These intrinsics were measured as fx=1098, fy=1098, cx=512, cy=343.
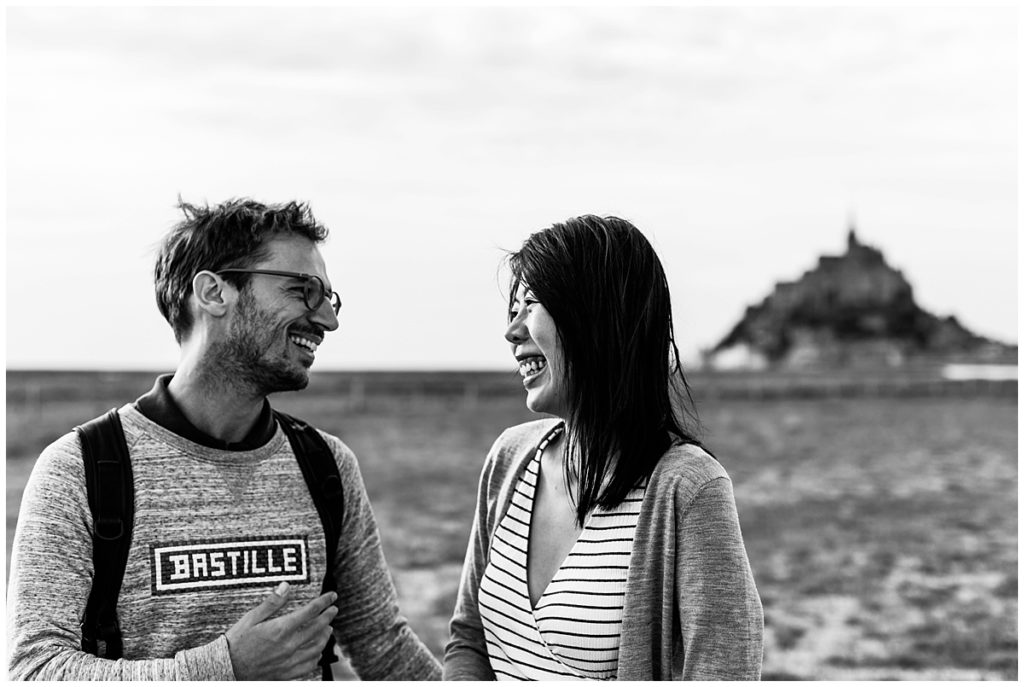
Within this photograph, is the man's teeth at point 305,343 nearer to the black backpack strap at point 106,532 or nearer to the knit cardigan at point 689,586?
the black backpack strap at point 106,532

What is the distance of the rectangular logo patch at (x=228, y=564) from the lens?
2.53m

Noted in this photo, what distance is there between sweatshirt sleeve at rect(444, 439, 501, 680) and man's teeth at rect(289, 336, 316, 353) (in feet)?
2.05

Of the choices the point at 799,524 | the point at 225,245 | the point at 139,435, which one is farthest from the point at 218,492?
the point at 799,524

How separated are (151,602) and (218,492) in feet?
0.98

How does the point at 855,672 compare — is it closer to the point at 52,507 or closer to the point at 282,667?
the point at 282,667

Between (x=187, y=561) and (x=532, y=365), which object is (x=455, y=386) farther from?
(x=532, y=365)

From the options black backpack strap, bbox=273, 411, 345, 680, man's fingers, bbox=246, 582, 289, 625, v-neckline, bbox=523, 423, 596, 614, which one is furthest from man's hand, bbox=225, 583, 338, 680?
v-neckline, bbox=523, 423, 596, 614

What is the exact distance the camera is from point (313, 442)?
2877 mm

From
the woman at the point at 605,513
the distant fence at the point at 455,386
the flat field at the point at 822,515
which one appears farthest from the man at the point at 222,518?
the distant fence at the point at 455,386

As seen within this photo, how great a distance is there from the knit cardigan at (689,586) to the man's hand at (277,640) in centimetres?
78

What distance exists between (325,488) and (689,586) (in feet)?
3.51

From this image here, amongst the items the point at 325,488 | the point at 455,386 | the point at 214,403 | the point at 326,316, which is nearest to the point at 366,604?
the point at 325,488

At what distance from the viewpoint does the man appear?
241cm

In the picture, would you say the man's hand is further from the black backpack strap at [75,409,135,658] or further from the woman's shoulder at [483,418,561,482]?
the woman's shoulder at [483,418,561,482]
